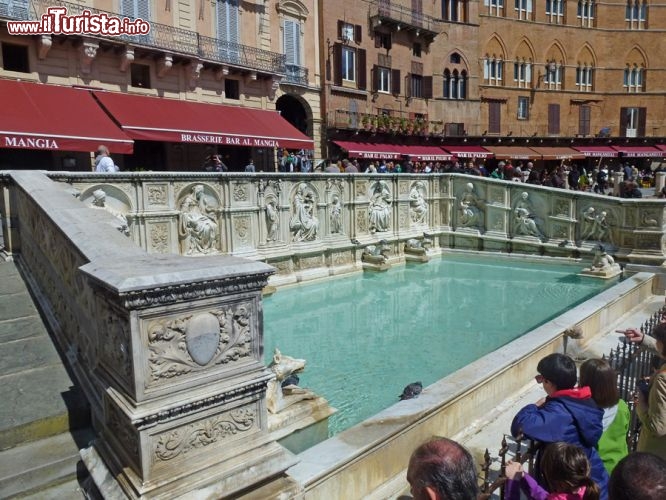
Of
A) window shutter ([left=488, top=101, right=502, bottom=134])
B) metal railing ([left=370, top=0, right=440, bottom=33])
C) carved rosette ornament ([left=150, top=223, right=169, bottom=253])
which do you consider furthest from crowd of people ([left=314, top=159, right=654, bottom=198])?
metal railing ([left=370, top=0, right=440, bottom=33])

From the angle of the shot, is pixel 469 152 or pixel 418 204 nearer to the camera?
pixel 418 204

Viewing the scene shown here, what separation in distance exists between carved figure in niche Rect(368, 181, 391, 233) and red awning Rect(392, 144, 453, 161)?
790 inches

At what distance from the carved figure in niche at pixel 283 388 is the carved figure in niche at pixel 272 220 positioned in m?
5.28

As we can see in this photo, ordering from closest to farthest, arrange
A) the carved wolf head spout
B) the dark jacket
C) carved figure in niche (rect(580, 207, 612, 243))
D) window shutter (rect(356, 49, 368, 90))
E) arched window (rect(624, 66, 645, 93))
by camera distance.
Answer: the dark jacket < the carved wolf head spout < carved figure in niche (rect(580, 207, 612, 243)) < window shutter (rect(356, 49, 368, 90)) < arched window (rect(624, 66, 645, 93))

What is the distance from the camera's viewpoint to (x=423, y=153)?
116 feet

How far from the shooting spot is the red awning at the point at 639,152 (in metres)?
44.2

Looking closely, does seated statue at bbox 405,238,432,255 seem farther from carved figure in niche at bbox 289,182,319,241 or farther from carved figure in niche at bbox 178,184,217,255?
carved figure in niche at bbox 178,184,217,255

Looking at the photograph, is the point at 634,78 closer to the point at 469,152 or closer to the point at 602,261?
the point at 469,152

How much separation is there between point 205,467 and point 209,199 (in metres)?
7.50

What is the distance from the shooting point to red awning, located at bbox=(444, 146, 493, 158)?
37625 mm

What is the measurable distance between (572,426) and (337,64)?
29874mm

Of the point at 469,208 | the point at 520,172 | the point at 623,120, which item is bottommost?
the point at 469,208

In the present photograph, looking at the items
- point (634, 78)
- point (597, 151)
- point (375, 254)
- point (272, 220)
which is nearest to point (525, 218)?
point (375, 254)

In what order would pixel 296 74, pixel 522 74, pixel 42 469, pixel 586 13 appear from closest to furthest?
pixel 42 469, pixel 296 74, pixel 522 74, pixel 586 13
